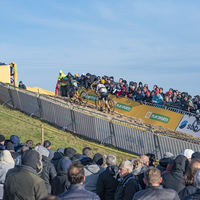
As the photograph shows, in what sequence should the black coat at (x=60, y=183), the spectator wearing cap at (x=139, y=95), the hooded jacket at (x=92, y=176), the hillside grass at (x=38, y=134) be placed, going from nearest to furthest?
1. the black coat at (x=60, y=183)
2. the hooded jacket at (x=92, y=176)
3. the hillside grass at (x=38, y=134)
4. the spectator wearing cap at (x=139, y=95)

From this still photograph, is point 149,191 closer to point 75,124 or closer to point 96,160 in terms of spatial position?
point 96,160

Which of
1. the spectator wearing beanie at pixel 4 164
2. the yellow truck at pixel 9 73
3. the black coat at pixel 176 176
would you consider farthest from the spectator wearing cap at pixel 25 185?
the yellow truck at pixel 9 73

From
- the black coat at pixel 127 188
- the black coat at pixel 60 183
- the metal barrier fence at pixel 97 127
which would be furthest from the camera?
the metal barrier fence at pixel 97 127

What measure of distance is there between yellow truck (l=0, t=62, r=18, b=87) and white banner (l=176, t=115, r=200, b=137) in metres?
13.1

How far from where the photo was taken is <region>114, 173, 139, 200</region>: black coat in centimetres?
545

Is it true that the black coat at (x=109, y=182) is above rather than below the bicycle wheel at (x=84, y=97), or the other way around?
above

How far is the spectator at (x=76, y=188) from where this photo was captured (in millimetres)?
4297

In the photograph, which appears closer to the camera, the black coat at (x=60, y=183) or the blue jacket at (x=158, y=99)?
the black coat at (x=60, y=183)

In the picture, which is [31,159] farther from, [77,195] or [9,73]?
[9,73]

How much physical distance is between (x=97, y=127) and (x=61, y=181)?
35.1ft

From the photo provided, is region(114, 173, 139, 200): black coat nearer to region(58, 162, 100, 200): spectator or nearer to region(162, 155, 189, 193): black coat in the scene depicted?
region(162, 155, 189, 193): black coat

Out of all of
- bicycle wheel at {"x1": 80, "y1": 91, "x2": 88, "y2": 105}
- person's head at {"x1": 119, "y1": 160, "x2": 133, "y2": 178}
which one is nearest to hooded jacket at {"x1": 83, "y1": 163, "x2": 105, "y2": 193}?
person's head at {"x1": 119, "y1": 160, "x2": 133, "y2": 178}

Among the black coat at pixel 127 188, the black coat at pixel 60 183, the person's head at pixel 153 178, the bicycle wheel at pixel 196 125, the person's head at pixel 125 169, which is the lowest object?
the bicycle wheel at pixel 196 125

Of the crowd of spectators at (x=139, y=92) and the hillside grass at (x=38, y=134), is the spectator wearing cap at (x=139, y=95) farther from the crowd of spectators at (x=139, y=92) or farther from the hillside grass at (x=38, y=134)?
the hillside grass at (x=38, y=134)
